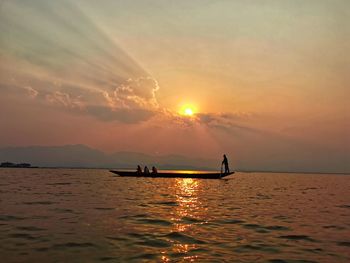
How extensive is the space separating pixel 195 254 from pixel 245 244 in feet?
8.07

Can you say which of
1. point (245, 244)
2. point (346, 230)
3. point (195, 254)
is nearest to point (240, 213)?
point (346, 230)

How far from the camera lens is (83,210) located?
64.6 feet

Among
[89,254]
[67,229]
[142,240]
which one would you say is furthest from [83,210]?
[89,254]

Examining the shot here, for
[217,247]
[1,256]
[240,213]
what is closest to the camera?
[1,256]

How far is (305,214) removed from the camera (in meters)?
21.2

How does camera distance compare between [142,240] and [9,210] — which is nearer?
[142,240]

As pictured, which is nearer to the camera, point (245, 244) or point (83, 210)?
point (245, 244)

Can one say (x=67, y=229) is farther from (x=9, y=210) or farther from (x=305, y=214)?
(x=305, y=214)

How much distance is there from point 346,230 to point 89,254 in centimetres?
1196

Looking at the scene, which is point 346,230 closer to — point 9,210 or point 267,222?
point 267,222

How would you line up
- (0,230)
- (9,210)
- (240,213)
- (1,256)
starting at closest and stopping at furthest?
1. (1,256)
2. (0,230)
3. (9,210)
4. (240,213)

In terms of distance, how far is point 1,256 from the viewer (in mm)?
9828

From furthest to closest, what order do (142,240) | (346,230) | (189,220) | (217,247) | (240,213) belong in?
(240,213)
(189,220)
(346,230)
(142,240)
(217,247)

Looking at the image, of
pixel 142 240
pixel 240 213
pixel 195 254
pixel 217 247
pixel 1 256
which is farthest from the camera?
pixel 240 213
